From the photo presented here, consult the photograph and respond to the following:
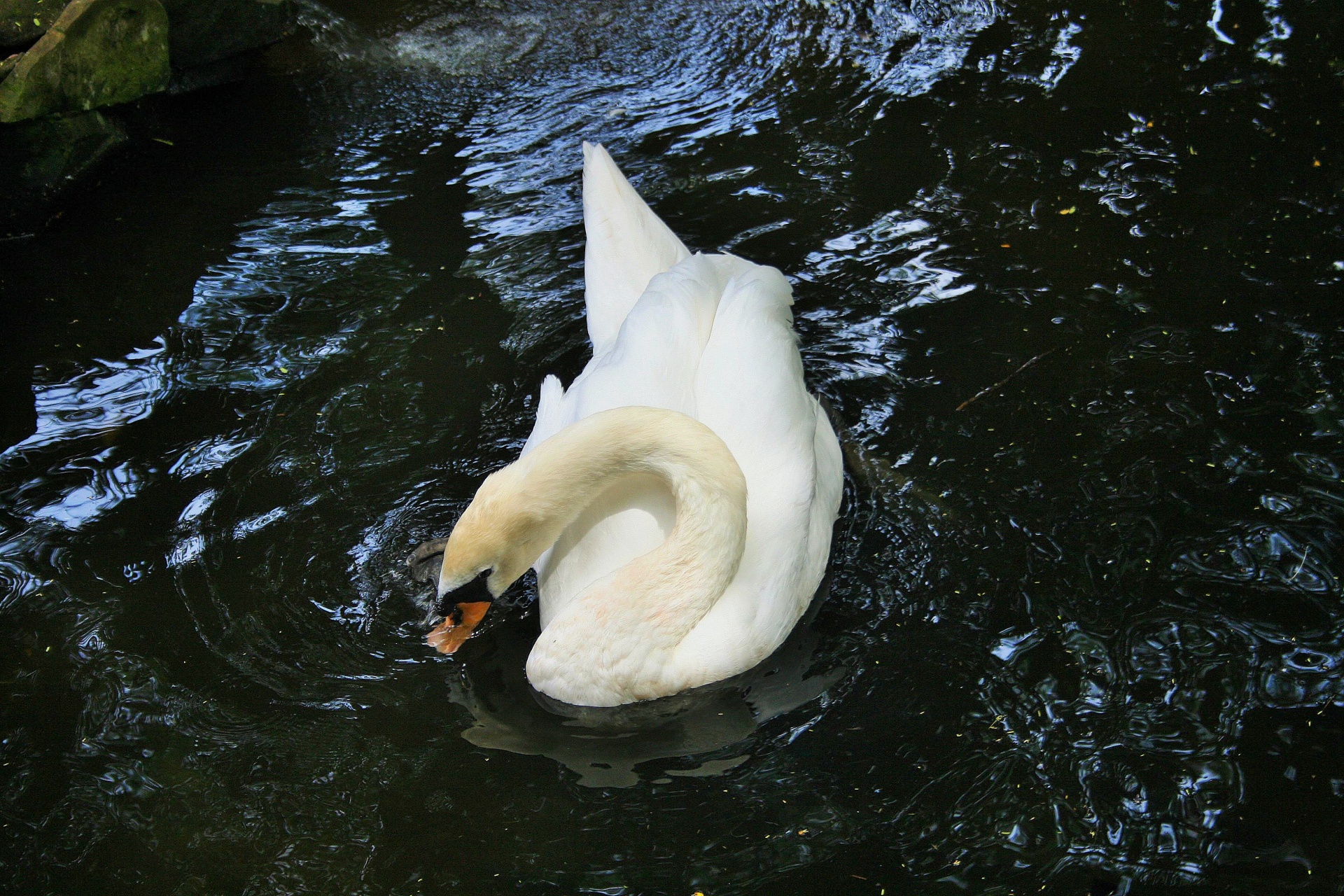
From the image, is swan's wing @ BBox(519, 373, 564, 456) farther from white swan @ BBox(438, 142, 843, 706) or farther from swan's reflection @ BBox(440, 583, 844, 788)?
swan's reflection @ BBox(440, 583, 844, 788)

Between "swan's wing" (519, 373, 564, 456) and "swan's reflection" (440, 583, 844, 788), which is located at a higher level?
"swan's wing" (519, 373, 564, 456)

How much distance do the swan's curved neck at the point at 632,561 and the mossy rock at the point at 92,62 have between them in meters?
4.36

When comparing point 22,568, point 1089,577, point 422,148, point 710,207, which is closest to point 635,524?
point 1089,577

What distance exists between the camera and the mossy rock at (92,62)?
235 inches

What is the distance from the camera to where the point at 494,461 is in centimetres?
436

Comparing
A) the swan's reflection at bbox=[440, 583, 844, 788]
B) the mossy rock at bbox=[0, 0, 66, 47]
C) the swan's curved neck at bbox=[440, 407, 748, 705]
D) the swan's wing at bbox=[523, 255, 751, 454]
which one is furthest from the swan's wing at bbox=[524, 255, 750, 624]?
the mossy rock at bbox=[0, 0, 66, 47]

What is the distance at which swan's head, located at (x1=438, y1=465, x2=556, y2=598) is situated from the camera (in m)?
3.37

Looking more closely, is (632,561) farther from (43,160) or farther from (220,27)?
(220,27)

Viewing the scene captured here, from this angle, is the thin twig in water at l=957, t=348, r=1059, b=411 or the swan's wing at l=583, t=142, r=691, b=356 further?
the swan's wing at l=583, t=142, r=691, b=356

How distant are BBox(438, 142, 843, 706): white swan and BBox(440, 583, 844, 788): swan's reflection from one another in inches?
2.6

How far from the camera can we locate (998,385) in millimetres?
4359

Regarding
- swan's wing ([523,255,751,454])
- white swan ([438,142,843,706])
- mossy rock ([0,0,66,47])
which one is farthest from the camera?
mossy rock ([0,0,66,47])

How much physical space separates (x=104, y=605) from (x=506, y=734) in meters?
1.56

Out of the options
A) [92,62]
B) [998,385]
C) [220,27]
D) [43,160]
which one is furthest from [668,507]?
[220,27]
